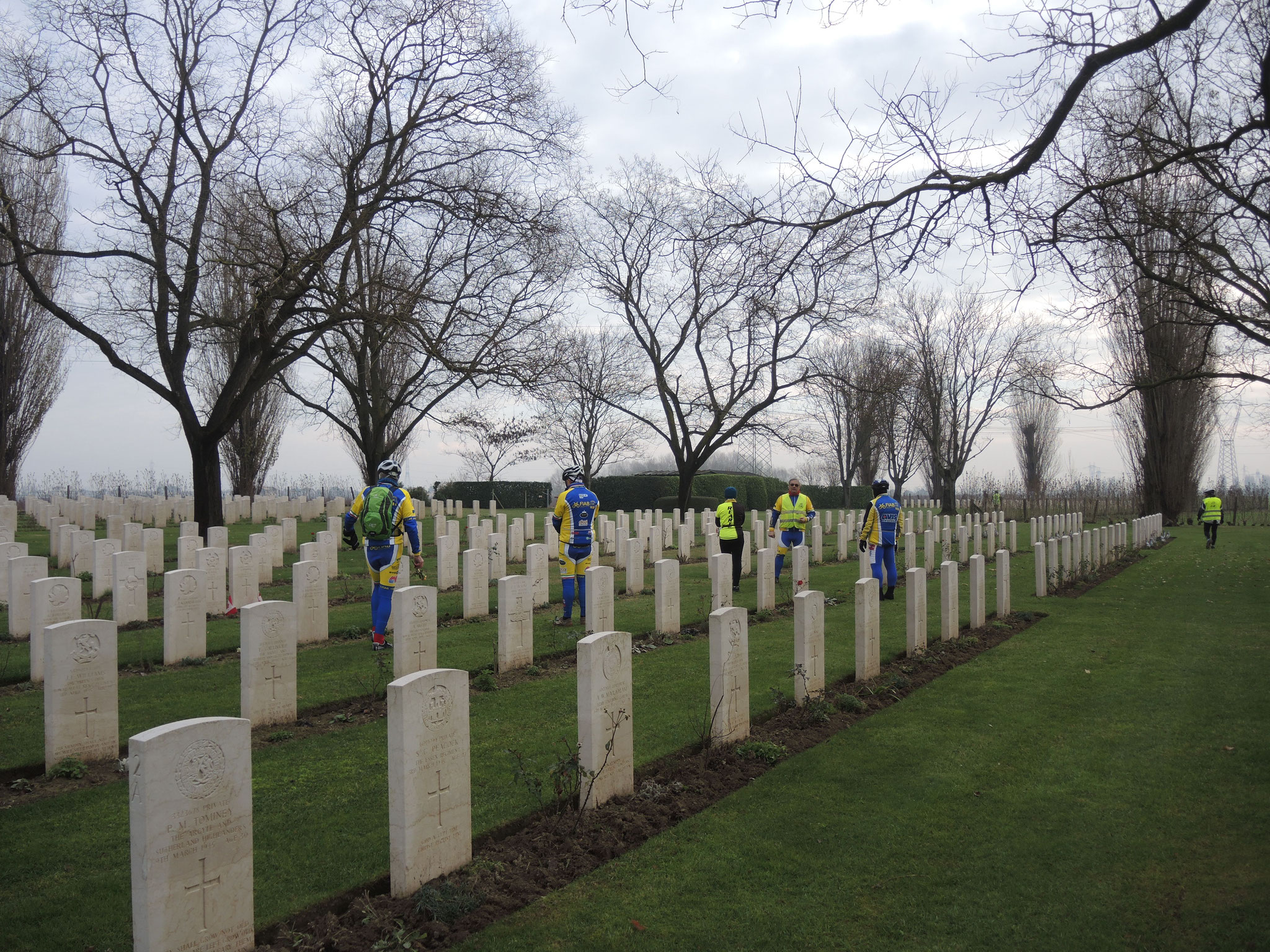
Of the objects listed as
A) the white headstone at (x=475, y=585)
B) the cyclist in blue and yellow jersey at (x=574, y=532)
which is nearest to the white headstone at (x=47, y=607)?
the white headstone at (x=475, y=585)

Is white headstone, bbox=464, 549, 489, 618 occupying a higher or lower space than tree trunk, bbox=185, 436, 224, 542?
lower

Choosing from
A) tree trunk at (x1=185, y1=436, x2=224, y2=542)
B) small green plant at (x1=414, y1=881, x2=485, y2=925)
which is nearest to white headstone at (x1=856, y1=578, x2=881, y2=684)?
small green plant at (x1=414, y1=881, x2=485, y2=925)

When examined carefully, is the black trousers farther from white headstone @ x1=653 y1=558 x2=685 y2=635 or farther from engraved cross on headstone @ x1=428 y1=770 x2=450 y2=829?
engraved cross on headstone @ x1=428 y1=770 x2=450 y2=829

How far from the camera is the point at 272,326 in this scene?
1530cm

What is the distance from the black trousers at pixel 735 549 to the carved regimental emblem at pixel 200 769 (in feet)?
36.1

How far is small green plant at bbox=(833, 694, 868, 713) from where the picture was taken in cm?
725

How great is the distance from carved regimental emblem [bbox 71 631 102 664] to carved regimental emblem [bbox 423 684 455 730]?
3166 mm

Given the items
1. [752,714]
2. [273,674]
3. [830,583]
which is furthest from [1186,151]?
[830,583]

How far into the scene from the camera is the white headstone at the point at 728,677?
19.7ft

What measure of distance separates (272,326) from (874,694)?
41.3 feet

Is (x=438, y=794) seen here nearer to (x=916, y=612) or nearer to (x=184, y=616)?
(x=184, y=616)

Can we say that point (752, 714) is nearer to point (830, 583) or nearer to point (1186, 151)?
point (1186, 151)

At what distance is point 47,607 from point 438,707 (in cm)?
561

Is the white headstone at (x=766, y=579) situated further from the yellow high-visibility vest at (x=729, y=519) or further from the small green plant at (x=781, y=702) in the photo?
the small green plant at (x=781, y=702)
